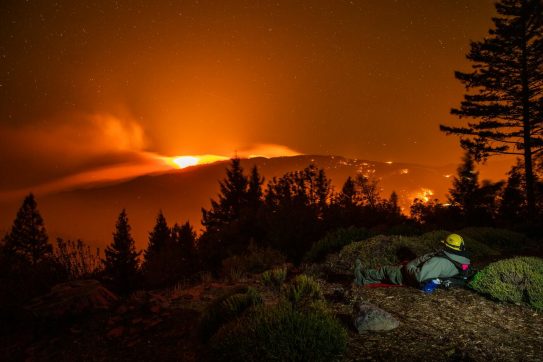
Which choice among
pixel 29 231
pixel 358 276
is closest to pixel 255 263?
pixel 358 276

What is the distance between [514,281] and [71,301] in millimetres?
7775

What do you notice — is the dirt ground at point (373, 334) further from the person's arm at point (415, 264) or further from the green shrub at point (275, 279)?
the green shrub at point (275, 279)

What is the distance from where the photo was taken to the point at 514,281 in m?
6.07

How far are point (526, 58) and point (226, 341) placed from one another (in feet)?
67.9

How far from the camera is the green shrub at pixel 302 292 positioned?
5438 millimetres

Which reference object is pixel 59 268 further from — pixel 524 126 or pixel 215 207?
pixel 215 207

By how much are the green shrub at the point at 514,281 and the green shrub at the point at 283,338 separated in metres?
3.46

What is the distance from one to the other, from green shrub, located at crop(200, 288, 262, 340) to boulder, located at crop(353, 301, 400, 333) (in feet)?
4.92

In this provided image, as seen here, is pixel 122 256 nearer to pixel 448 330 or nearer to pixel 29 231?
pixel 29 231

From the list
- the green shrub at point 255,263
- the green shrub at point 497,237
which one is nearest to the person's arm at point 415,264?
the green shrub at point 255,263

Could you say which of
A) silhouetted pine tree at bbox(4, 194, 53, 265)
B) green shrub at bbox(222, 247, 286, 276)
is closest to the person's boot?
green shrub at bbox(222, 247, 286, 276)

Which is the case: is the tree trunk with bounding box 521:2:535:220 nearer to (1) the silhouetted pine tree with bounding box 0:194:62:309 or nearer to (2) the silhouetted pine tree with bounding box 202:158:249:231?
(1) the silhouetted pine tree with bounding box 0:194:62:309

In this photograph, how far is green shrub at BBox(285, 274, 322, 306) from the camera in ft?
17.8

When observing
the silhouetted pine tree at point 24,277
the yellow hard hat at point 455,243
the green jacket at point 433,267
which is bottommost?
the silhouetted pine tree at point 24,277
